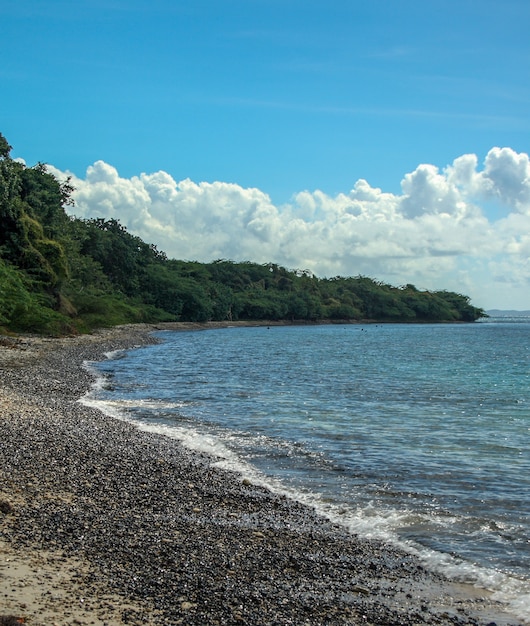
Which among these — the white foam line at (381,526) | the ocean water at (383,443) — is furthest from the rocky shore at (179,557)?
the ocean water at (383,443)

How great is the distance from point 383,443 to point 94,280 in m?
82.1

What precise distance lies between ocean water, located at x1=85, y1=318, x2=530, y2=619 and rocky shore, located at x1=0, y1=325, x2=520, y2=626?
3.02 feet

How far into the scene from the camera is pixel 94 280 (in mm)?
94938

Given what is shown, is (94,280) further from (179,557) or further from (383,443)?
(179,557)

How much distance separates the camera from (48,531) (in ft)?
29.0

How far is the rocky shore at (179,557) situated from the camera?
22.8 feet

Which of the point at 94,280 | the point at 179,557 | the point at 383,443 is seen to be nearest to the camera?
the point at 179,557

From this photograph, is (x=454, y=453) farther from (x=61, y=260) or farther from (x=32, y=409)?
(x=61, y=260)

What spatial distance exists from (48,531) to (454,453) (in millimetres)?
11760

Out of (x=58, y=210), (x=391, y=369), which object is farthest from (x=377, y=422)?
(x=58, y=210)

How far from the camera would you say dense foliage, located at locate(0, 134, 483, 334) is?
54.3 metres

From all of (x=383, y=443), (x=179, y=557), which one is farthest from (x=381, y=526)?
(x=383, y=443)

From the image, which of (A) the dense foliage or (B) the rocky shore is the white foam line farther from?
(A) the dense foliage

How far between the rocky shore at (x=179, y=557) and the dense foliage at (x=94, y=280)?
3167 centimetres
